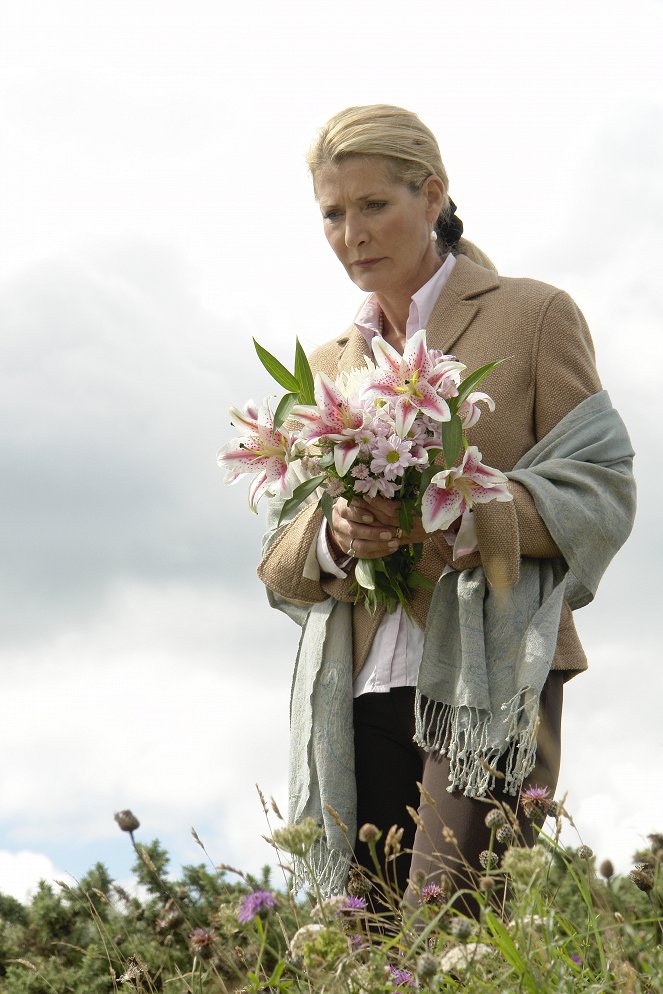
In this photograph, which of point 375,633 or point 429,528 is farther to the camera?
point 375,633

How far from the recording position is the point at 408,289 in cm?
372

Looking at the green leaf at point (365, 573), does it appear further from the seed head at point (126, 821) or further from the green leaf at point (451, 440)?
the seed head at point (126, 821)

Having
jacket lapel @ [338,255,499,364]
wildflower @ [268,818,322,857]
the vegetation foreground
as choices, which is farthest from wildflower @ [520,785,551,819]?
jacket lapel @ [338,255,499,364]

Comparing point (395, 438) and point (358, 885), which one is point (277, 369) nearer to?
point (395, 438)

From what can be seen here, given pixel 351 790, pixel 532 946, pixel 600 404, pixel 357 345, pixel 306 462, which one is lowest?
pixel 532 946

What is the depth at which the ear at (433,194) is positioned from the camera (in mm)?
3627

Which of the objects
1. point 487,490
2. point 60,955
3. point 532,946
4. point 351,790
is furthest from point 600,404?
point 60,955

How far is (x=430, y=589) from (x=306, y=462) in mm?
509

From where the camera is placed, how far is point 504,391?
350 centimetres

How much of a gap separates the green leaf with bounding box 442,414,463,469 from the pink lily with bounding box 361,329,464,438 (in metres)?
0.05

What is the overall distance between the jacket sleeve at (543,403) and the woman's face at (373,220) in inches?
17.2

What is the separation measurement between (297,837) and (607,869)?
2.51 ft

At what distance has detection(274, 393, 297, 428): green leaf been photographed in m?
3.17

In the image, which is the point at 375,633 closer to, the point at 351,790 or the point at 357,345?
the point at 351,790
